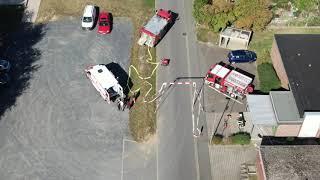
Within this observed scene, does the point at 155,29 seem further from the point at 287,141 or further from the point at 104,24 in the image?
the point at 287,141

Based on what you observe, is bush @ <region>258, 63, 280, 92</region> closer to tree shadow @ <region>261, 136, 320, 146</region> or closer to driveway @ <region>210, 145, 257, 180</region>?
tree shadow @ <region>261, 136, 320, 146</region>

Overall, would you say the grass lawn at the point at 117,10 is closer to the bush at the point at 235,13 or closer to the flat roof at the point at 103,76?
the flat roof at the point at 103,76

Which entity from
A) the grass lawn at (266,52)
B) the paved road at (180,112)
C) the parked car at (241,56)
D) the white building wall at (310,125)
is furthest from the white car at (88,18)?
the white building wall at (310,125)

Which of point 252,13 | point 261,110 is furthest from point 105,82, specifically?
point 252,13

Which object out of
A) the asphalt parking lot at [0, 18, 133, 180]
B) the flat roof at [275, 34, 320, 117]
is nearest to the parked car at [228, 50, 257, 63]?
the flat roof at [275, 34, 320, 117]

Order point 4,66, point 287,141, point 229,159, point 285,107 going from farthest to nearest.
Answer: point 4,66 → point 285,107 → point 287,141 → point 229,159
